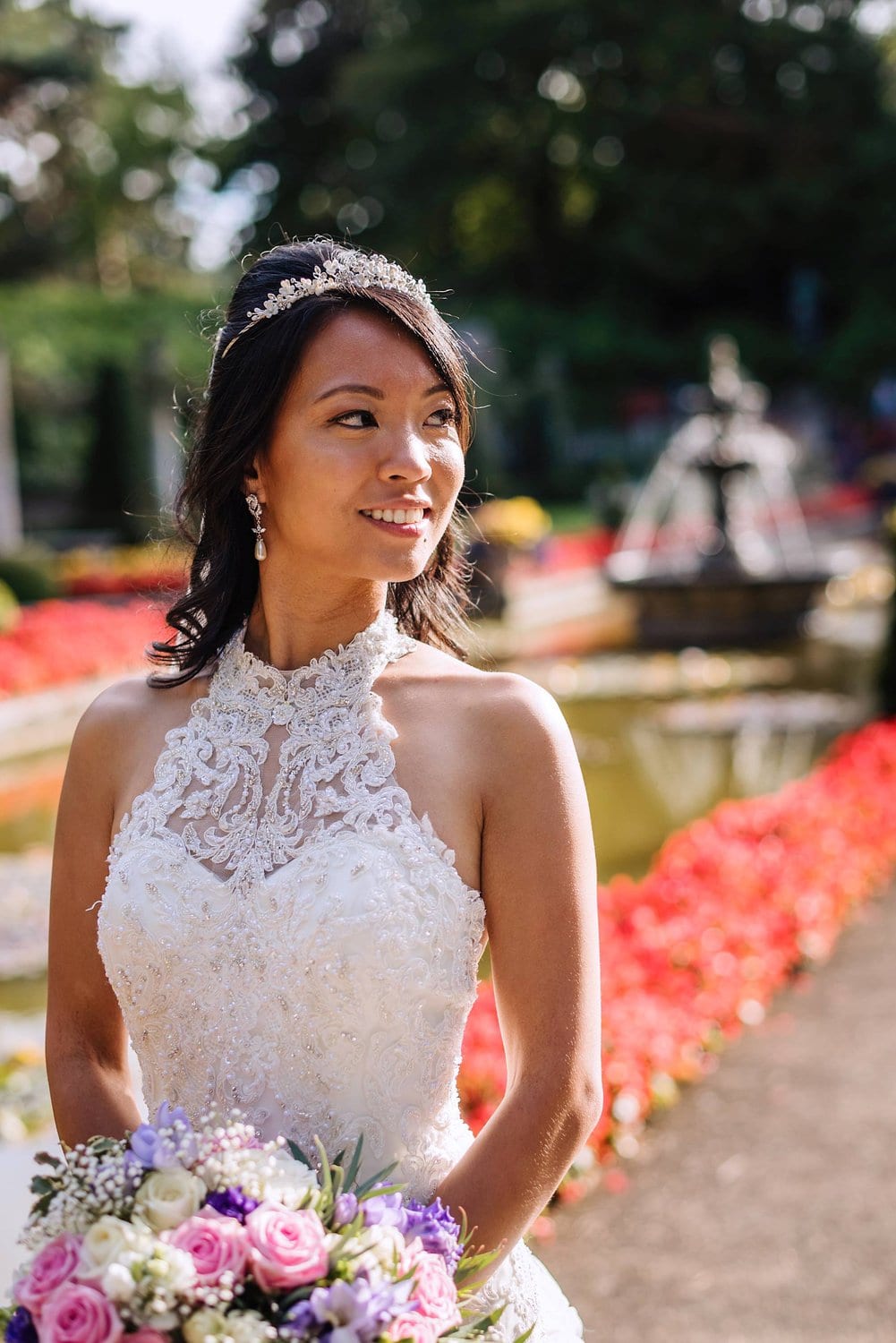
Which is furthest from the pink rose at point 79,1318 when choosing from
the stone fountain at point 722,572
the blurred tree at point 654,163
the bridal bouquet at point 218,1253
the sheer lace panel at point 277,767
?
the blurred tree at point 654,163

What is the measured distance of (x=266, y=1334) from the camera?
1330 mm

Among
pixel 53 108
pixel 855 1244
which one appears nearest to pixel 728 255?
pixel 53 108

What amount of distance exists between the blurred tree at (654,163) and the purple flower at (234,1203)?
37.1m

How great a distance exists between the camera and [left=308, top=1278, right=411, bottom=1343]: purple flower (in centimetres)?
133

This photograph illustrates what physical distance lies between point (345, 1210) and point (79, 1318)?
0.28 meters

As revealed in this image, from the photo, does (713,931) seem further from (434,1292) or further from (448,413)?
(434,1292)

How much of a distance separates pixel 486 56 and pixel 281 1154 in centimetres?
4105

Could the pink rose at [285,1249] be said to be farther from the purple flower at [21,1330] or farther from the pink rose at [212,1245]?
the purple flower at [21,1330]

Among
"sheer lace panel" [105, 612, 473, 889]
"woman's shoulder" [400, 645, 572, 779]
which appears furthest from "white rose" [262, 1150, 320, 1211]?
"woman's shoulder" [400, 645, 572, 779]

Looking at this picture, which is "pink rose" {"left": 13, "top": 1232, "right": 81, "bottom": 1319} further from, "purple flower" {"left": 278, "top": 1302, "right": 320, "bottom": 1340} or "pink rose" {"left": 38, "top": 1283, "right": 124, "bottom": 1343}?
"purple flower" {"left": 278, "top": 1302, "right": 320, "bottom": 1340}

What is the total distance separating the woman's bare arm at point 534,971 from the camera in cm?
170

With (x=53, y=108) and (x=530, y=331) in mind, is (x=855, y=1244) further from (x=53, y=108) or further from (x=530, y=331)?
(x=53, y=108)

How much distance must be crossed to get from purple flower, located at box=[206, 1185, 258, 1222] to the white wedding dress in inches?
14.5

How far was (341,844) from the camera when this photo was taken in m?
1.82
